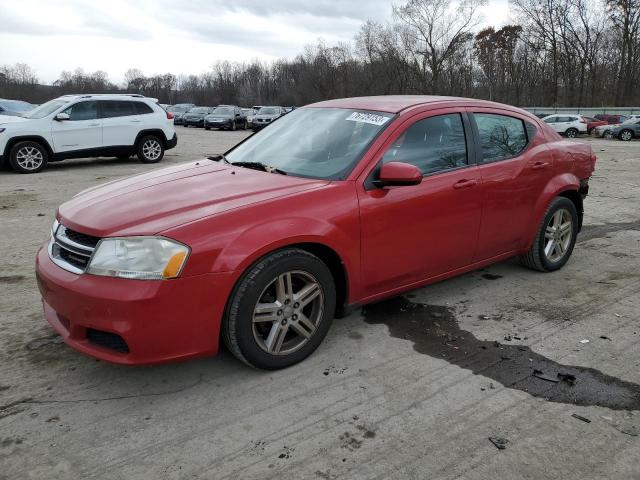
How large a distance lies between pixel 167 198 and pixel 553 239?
3639 mm

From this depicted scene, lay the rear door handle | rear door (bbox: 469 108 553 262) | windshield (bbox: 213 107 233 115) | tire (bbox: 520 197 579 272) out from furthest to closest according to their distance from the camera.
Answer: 1. windshield (bbox: 213 107 233 115)
2. tire (bbox: 520 197 579 272)
3. the rear door handle
4. rear door (bbox: 469 108 553 262)

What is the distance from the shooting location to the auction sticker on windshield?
12.5 feet

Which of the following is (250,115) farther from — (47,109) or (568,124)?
(47,109)

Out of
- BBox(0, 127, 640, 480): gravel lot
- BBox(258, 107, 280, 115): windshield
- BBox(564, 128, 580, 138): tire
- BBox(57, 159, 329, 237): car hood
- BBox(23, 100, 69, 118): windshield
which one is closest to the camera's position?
BBox(0, 127, 640, 480): gravel lot

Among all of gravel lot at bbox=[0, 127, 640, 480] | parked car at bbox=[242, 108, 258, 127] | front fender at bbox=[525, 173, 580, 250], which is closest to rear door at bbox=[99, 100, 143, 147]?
gravel lot at bbox=[0, 127, 640, 480]

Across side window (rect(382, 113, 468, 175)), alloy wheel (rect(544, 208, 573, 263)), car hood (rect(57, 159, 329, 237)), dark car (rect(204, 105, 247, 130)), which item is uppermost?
dark car (rect(204, 105, 247, 130))

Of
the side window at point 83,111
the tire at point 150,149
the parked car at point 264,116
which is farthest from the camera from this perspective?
the parked car at point 264,116

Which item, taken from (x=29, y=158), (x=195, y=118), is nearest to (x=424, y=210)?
(x=29, y=158)

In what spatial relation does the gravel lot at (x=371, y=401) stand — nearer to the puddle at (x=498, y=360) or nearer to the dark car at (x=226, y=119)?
the puddle at (x=498, y=360)

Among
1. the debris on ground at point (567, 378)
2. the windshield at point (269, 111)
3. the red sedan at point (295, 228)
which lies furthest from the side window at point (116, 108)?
the windshield at point (269, 111)

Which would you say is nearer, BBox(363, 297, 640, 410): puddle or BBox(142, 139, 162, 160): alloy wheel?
BBox(363, 297, 640, 410): puddle

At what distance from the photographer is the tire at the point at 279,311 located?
9.75 ft

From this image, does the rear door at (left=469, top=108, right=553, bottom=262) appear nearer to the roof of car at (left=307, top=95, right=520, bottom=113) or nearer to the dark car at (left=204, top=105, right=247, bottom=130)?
the roof of car at (left=307, top=95, right=520, bottom=113)

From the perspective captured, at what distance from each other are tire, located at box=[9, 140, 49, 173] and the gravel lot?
8.80 metres
